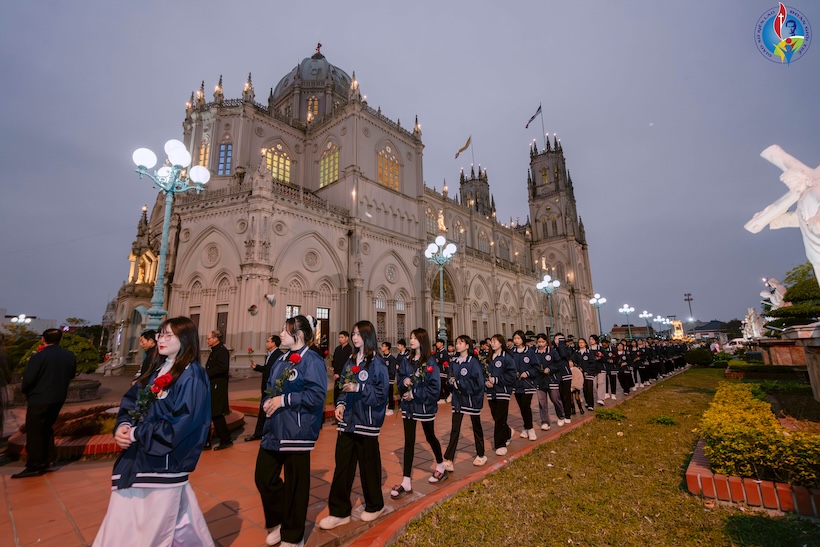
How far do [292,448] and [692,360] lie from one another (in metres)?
32.3

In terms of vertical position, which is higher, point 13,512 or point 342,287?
point 342,287

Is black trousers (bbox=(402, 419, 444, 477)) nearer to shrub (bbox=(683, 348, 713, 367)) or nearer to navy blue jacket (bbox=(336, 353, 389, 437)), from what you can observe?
navy blue jacket (bbox=(336, 353, 389, 437))

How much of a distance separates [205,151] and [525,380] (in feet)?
93.7

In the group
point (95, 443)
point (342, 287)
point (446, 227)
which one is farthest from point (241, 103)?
point (95, 443)

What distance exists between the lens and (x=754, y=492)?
3.74 meters

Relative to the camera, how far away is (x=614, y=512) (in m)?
3.87

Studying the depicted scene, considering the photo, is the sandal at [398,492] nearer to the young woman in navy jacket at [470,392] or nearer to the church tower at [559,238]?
the young woman in navy jacket at [470,392]

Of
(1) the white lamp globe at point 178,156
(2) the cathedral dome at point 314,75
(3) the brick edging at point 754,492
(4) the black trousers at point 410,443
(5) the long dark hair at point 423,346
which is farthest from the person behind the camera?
(2) the cathedral dome at point 314,75

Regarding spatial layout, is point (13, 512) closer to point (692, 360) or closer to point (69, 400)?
point (69, 400)

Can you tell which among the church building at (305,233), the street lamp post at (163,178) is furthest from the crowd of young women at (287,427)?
the church building at (305,233)

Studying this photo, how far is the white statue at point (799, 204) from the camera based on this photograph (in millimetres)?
4719

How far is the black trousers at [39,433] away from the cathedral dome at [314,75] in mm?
35897

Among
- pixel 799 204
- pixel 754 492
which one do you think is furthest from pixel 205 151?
pixel 754 492

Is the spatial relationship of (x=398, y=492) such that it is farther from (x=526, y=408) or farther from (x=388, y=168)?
(x=388, y=168)
